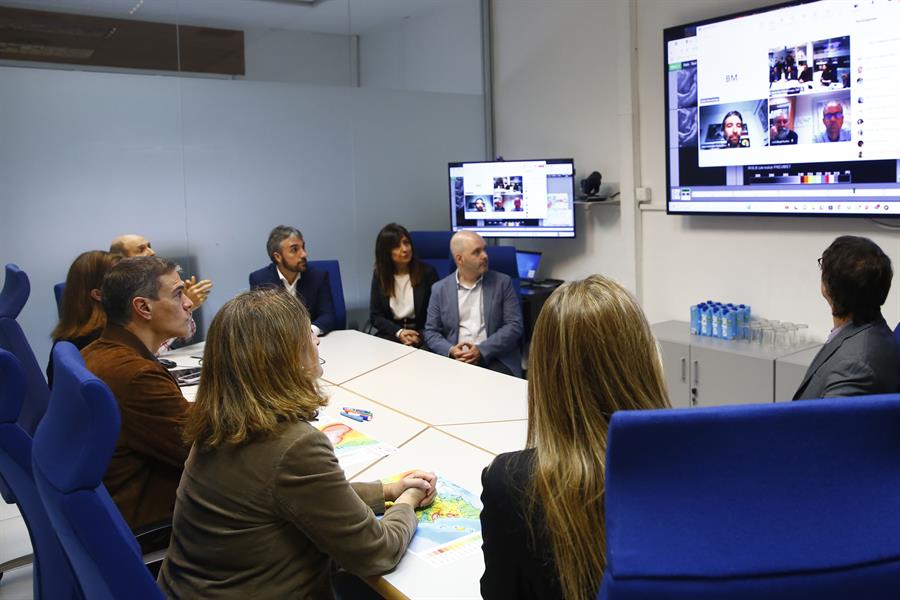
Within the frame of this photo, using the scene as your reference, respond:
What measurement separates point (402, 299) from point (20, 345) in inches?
100

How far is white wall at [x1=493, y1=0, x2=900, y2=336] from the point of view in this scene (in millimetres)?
4336

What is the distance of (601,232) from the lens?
5.45 meters

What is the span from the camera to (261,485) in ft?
5.01

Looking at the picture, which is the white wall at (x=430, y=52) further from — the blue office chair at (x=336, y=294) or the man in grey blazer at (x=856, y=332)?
the man in grey blazer at (x=856, y=332)

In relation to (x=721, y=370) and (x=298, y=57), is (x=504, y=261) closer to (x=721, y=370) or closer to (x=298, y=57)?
(x=721, y=370)

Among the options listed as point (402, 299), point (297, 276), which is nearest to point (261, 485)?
point (297, 276)

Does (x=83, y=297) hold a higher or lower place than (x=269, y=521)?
higher

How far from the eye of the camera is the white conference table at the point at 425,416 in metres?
1.63

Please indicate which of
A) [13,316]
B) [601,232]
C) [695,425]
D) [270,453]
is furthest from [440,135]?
[695,425]

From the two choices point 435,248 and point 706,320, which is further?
point 435,248

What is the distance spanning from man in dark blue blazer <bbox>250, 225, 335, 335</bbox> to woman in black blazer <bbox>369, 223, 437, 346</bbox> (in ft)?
1.19

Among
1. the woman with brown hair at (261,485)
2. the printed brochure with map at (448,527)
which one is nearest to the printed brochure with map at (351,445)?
the printed brochure with map at (448,527)

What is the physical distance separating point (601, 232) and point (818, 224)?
1.57 metres

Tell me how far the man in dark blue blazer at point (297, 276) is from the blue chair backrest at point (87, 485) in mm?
3045
